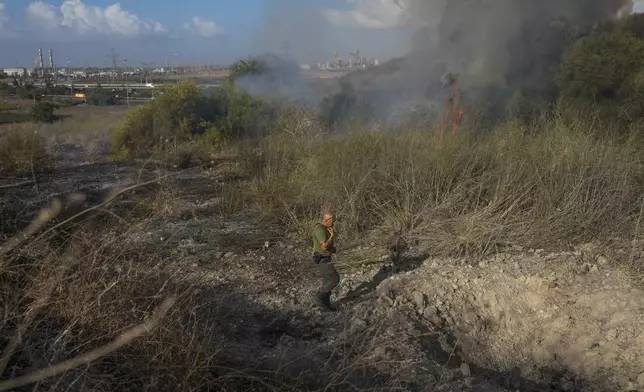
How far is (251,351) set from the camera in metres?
3.57

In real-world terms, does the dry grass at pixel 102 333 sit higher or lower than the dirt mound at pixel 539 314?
higher

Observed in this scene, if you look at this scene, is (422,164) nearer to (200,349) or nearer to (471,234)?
(471,234)

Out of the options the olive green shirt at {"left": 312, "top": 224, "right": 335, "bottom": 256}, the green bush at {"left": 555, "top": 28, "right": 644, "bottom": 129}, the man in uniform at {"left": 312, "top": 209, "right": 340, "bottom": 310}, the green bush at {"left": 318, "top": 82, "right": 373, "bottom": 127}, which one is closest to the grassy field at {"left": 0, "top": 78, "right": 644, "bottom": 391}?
the man in uniform at {"left": 312, "top": 209, "right": 340, "bottom": 310}

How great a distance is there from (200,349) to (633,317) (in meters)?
3.44

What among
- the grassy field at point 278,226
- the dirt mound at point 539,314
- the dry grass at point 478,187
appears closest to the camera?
the grassy field at point 278,226

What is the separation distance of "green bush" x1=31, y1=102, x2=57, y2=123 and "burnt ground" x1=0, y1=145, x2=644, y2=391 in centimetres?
1494

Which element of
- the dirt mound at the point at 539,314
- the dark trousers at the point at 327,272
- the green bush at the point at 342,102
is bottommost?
the dirt mound at the point at 539,314

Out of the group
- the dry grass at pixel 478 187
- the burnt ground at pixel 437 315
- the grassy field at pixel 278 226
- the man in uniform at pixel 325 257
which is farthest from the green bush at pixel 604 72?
the man in uniform at pixel 325 257

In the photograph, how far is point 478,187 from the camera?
19.1ft

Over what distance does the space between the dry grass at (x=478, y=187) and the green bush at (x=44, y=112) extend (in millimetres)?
15583

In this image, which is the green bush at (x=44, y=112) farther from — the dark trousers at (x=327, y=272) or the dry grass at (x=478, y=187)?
the dark trousers at (x=327, y=272)

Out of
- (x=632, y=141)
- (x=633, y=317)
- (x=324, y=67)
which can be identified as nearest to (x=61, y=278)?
(x=633, y=317)

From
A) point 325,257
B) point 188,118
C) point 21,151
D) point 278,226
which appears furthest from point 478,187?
point 188,118

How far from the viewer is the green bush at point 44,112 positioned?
62.1 ft
